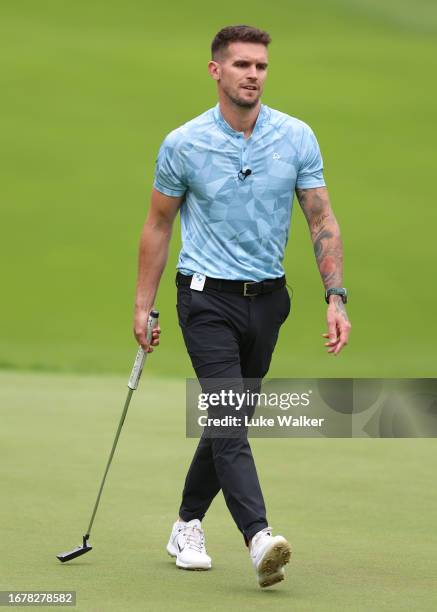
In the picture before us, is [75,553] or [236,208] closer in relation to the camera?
[236,208]

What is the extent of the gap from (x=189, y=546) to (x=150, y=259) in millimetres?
1050

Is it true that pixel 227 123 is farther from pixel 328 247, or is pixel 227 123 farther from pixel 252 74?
pixel 328 247

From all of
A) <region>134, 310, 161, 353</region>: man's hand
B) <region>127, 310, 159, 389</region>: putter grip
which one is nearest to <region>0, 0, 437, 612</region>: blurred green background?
<region>127, 310, 159, 389</region>: putter grip

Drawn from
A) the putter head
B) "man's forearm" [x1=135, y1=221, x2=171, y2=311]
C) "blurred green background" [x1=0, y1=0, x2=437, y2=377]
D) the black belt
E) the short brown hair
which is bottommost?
the putter head

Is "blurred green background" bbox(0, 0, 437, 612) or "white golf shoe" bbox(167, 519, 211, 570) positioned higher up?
"blurred green background" bbox(0, 0, 437, 612)

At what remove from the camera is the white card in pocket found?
17.7ft

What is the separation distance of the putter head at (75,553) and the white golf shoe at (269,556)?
79 centimetres

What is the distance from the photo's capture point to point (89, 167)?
17.2 m

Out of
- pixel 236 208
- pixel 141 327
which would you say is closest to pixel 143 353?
pixel 141 327

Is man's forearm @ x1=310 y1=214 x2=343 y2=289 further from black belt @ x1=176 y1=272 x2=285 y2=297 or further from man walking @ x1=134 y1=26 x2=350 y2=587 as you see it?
black belt @ x1=176 y1=272 x2=285 y2=297

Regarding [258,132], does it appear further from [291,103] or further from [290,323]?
[291,103]

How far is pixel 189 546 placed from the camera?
562 centimetres

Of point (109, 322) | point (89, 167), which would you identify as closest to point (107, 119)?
point (89, 167)

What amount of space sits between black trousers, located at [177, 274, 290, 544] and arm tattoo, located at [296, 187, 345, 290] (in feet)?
0.59
